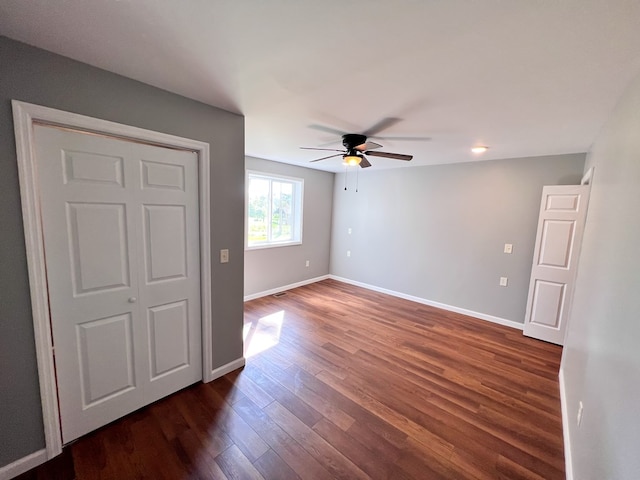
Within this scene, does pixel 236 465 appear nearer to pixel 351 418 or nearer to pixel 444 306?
pixel 351 418

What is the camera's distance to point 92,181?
5.27 feet

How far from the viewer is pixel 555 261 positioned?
316 cm

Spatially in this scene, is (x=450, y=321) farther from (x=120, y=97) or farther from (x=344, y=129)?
(x=120, y=97)

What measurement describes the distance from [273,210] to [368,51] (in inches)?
141

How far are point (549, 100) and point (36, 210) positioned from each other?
320cm

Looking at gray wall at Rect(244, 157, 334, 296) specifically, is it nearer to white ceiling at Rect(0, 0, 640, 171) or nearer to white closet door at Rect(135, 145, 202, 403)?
white closet door at Rect(135, 145, 202, 403)

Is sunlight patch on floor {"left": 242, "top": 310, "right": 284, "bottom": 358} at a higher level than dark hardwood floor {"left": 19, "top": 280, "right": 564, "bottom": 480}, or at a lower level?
higher

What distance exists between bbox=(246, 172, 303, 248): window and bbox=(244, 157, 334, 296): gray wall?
0.39 feet

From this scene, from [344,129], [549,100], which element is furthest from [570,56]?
[344,129]

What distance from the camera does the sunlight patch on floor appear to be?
2.89 metres

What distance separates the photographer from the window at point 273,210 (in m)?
4.36

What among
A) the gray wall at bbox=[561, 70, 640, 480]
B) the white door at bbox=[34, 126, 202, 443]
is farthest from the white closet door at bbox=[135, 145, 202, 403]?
the gray wall at bbox=[561, 70, 640, 480]

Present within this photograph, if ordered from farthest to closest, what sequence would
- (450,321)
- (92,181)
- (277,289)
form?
(277,289) → (450,321) → (92,181)

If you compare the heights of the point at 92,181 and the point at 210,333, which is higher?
Answer: the point at 92,181
